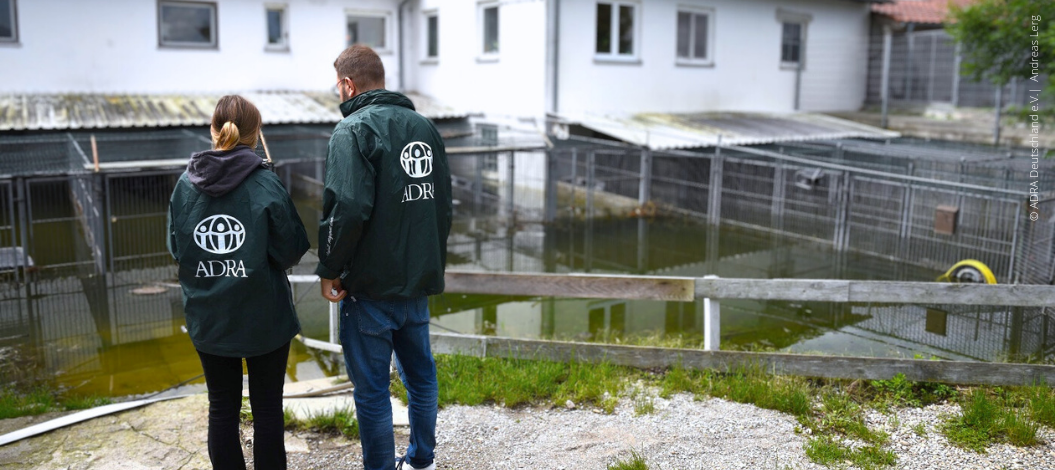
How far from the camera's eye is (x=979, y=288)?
5.28m

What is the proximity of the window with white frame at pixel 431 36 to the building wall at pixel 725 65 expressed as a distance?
13.4 ft

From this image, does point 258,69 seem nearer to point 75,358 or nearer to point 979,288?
point 75,358

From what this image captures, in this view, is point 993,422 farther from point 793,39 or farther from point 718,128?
point 793,39

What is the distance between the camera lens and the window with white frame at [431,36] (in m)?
18.7

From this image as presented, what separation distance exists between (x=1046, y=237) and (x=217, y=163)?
28.9ft

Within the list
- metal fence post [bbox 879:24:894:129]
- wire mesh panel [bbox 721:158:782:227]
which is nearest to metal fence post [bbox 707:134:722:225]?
wire mesh panel [bbox 721:158:782:227]

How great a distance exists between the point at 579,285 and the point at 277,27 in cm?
1412

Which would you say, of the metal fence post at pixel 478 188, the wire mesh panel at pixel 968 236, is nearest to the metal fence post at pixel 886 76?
the wire mesh panel at pixel 968 236

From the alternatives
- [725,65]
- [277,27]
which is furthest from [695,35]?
[277,27]

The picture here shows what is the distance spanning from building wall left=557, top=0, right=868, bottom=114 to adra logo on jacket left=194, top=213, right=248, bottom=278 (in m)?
12.8

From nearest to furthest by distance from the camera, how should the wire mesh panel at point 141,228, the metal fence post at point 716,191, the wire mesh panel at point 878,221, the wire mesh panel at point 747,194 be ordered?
the wire mesh panel at point 141,228 → the wire mesh panel at point 878,221 → the wire mesh panel at point 747,194 → the metal fence post at point 716,191

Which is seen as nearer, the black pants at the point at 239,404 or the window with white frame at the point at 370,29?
the black pants at the point at 239,404

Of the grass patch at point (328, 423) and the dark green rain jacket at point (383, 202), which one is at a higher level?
the dark green rain jacket at point (383, 202)

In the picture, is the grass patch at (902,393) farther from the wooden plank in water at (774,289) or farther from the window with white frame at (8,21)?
the window with white frame at (8,21)
